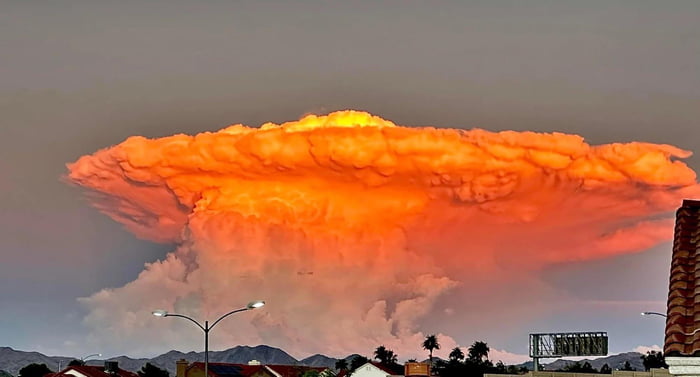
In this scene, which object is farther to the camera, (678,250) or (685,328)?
Answer: (678,250)

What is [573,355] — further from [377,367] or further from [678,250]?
[678,250]

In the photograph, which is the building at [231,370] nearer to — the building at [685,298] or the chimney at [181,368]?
the chimney at [181,368]

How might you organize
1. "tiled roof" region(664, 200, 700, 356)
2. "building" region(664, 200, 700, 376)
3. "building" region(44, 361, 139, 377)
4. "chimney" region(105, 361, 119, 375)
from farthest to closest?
1. "chimney" region(105, 361, 119, 375)
2. "building" region(44, 361, 139, 377)
3. "tiled roof" region(664, 200, 700, 356)
4. "building" region(664, 200, 700, 376)

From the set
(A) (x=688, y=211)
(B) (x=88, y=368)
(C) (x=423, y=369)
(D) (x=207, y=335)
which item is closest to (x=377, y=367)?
(C) (x=423, y=369)

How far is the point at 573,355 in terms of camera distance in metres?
147

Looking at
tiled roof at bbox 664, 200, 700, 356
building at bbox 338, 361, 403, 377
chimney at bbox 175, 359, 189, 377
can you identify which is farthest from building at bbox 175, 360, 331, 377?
tiled roof at bbox 664, 200, 700, 356

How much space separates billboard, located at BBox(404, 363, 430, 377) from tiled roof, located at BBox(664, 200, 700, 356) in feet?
392

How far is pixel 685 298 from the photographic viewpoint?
18.4m

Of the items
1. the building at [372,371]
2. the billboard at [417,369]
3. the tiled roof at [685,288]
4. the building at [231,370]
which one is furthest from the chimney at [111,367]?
the tiled roof at [685,288]

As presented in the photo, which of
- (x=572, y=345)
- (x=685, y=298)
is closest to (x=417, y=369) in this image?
(x=572, y=345)

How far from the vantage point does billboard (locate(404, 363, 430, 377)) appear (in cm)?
13738

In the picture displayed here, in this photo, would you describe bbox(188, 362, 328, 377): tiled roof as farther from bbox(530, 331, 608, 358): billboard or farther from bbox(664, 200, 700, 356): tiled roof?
bbox(664, 200, 700, 356): tiled roof

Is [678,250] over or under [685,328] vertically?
over

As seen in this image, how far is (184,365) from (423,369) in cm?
4340
